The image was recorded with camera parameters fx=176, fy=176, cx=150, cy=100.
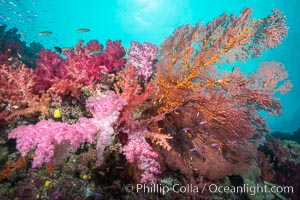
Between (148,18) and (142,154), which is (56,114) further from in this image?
(148,18)

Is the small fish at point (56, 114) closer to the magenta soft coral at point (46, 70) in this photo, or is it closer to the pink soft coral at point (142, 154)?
the magenta soft coral at point (46, 70)

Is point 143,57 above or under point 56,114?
above

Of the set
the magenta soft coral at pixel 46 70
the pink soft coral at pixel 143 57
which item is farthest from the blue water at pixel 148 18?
the pink soft coral at pixel 143 57

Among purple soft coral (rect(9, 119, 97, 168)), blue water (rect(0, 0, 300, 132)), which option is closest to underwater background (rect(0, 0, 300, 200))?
purple soft coral (rect(9, 119, 97, 168))

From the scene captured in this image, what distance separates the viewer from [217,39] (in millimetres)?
4449

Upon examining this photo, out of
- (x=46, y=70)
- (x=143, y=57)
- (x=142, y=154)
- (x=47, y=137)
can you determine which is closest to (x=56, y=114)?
(x=47, y=137)

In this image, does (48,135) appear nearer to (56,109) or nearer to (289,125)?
(56,109)

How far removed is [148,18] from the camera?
67875mm

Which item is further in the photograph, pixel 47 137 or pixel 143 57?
pixel 143 57

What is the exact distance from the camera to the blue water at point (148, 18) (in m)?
48.8

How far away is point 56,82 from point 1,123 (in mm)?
1270

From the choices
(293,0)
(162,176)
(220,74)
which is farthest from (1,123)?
(293,0)

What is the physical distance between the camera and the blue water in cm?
4881

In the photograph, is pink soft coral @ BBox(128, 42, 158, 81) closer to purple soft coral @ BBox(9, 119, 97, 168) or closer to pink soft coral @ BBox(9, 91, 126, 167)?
pink soft coral @ BBox(9, 91, 126, 167)
